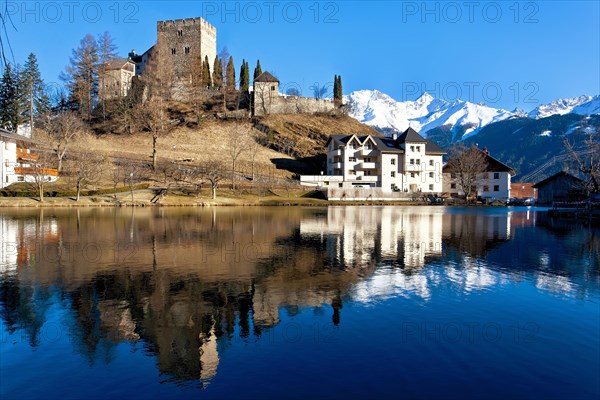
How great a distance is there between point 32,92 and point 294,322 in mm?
98044

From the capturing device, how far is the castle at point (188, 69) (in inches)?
4306

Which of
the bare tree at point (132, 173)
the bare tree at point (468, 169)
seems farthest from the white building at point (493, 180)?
the bare tree at point (132, 173)

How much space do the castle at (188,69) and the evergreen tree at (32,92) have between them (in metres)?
15.1

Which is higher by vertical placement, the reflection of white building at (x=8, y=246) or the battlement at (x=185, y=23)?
the battlement at (x=185, y=23)

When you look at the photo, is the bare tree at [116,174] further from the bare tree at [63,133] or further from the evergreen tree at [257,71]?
the evergreen tree at [257,71]

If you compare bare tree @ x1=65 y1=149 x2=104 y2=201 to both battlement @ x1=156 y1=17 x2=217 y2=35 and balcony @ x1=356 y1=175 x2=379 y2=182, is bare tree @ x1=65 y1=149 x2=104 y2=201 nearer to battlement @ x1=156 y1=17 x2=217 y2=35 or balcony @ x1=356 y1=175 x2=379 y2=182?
balcony @ x1=356 y1=175 x2=379 y2=182

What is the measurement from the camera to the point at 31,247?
23.9 m

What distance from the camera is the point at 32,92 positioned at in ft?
298

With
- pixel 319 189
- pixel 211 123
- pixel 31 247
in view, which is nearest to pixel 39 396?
pixel 31 247

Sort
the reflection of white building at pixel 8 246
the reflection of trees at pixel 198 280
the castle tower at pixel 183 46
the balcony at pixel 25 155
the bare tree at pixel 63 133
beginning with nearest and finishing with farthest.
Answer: the reflection of trees at pixel 198 280 → the reflection of white building at pixel 8 246 → the balcony at pixel 25 155 → the bare tree at pixel 63 133 → the castle tower at pixel 183 46

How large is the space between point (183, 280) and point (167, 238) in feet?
39.0

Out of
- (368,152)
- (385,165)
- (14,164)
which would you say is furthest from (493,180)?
(14,164)

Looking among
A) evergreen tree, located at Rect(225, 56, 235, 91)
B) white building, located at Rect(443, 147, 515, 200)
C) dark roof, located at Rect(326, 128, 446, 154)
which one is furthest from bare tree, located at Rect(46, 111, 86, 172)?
white building, located at Rect(443, 147, 515, 200)

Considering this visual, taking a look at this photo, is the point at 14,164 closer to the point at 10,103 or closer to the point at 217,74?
the point at 10,103
